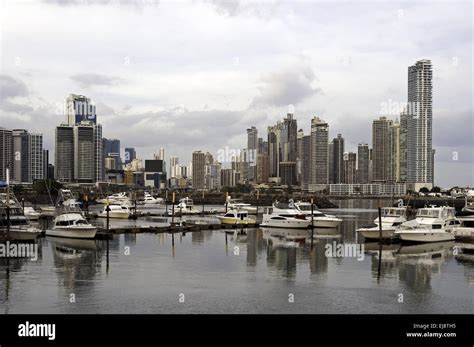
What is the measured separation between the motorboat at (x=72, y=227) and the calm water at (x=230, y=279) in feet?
4.27

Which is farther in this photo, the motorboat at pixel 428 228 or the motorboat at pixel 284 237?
the motorboat at pixel 284 237

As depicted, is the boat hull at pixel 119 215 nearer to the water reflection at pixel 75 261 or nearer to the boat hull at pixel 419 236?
the water reflection at pixel 75 261

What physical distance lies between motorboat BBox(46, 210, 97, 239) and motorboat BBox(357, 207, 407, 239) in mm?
25979

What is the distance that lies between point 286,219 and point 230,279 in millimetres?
35938

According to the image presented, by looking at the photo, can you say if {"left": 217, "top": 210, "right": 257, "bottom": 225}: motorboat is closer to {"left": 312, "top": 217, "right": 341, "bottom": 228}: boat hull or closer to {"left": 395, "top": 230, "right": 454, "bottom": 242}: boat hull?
{"left": 312, "top": 217, "right": 341, "bottom": 228}: boat hull

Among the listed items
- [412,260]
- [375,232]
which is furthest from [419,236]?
[412,260]

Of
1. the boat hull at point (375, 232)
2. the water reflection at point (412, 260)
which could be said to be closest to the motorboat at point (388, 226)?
the boat hull at point (375, 232)

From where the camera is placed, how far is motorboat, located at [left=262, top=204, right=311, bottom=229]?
7094cm

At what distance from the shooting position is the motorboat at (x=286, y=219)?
2793 inches

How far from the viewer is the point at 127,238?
5975 cm
